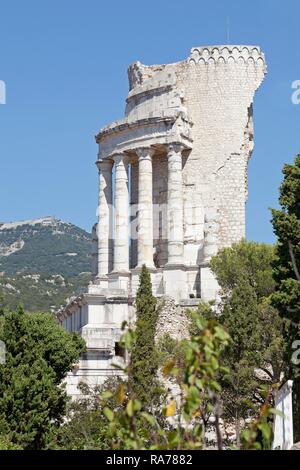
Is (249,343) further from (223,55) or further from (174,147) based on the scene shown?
(223,55)

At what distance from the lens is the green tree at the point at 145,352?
30.4 meters

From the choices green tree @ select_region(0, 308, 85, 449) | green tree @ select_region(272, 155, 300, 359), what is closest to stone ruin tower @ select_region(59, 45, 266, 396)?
green tree @ select_region(0, 308, 85, 449)

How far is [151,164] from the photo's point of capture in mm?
49156

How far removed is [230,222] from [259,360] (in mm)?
16789

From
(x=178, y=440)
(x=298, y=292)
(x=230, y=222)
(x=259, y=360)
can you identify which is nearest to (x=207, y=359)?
(x=178, y=440)

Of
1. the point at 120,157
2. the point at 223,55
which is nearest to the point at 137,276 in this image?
the point at 120,157

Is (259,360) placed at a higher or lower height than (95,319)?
lower

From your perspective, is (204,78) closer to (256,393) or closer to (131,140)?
(131,140)

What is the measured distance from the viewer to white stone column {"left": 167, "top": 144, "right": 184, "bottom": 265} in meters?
47.2

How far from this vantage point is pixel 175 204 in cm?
4762

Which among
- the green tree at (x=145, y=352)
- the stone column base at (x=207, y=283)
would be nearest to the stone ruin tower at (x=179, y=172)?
the stone column base at (x=207, y=283)

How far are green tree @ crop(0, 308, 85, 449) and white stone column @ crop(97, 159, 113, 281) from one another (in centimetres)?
1604

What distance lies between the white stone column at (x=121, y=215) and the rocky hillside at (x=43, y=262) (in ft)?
118

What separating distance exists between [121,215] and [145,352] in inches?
650
